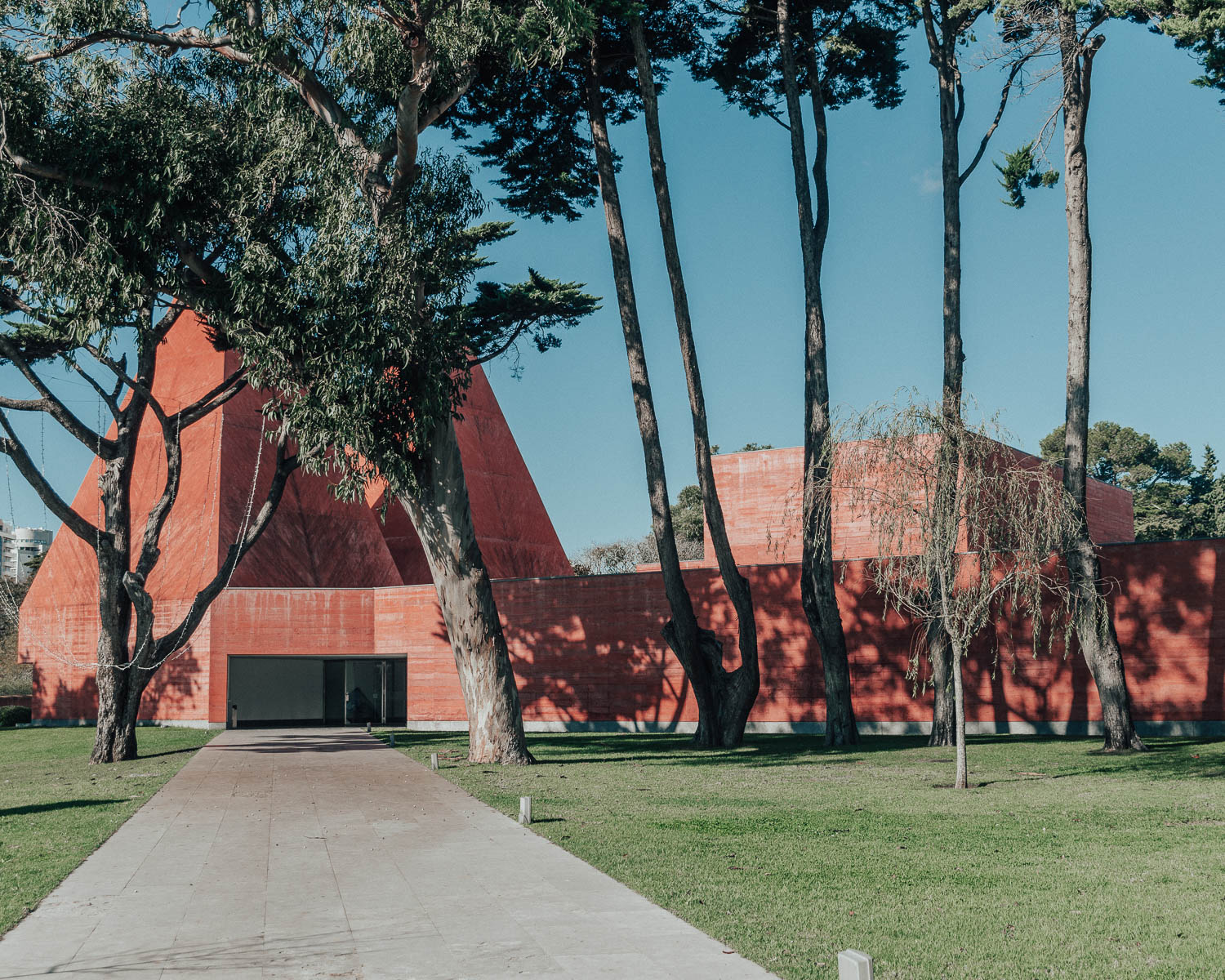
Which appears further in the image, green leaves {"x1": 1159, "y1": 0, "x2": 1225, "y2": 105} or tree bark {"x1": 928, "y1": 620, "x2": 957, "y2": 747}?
tree bark {"x1": 928, "y1": 620, "x2": 957, "y2": 747}

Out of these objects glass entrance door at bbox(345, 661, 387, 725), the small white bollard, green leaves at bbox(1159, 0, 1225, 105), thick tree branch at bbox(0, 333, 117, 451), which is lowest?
glass entrance door at bbox(345, 661, 387, 725)

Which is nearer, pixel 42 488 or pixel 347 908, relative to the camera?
pixel 347 908

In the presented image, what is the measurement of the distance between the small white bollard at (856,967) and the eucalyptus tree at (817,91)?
14.8 meters

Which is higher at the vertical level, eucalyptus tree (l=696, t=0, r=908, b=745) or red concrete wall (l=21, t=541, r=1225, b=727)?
eucalyptus tree (l=696, t=0, r=908, b=745)

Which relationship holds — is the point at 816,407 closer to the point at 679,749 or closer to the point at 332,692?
the point at 679,749

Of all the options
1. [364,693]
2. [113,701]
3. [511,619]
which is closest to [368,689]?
[364,693]

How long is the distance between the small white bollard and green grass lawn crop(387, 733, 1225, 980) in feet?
3.85

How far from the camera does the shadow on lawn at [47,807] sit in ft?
39.0

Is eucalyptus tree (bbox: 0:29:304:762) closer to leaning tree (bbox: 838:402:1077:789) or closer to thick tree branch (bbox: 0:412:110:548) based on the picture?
thick tree branch (bbox: 0:412:110:548)

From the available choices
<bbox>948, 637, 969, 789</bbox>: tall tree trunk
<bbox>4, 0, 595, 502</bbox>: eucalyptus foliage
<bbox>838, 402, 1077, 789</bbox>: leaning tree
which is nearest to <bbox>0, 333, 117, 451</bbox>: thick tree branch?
<bbox>4, 0, 595, 502</bbox>: eucalyptus foliage

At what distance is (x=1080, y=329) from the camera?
1752 centimetres

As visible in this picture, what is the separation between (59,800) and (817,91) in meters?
18.3

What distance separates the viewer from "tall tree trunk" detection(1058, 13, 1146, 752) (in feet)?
55.4

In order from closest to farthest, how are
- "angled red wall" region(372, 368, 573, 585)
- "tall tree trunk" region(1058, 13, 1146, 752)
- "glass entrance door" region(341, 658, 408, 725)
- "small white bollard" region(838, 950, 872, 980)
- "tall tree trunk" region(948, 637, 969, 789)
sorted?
"small white bollard" region(838, 950, 872, 980) → "tall tree trunk" region(948, 637, 969, 789) → "tall tree trunk" region(1058, 13, 1146, 752) → "glass entrance door" region(341, 658, 408, 725) → "angled red wall" region(372, 368, 573, 585)
